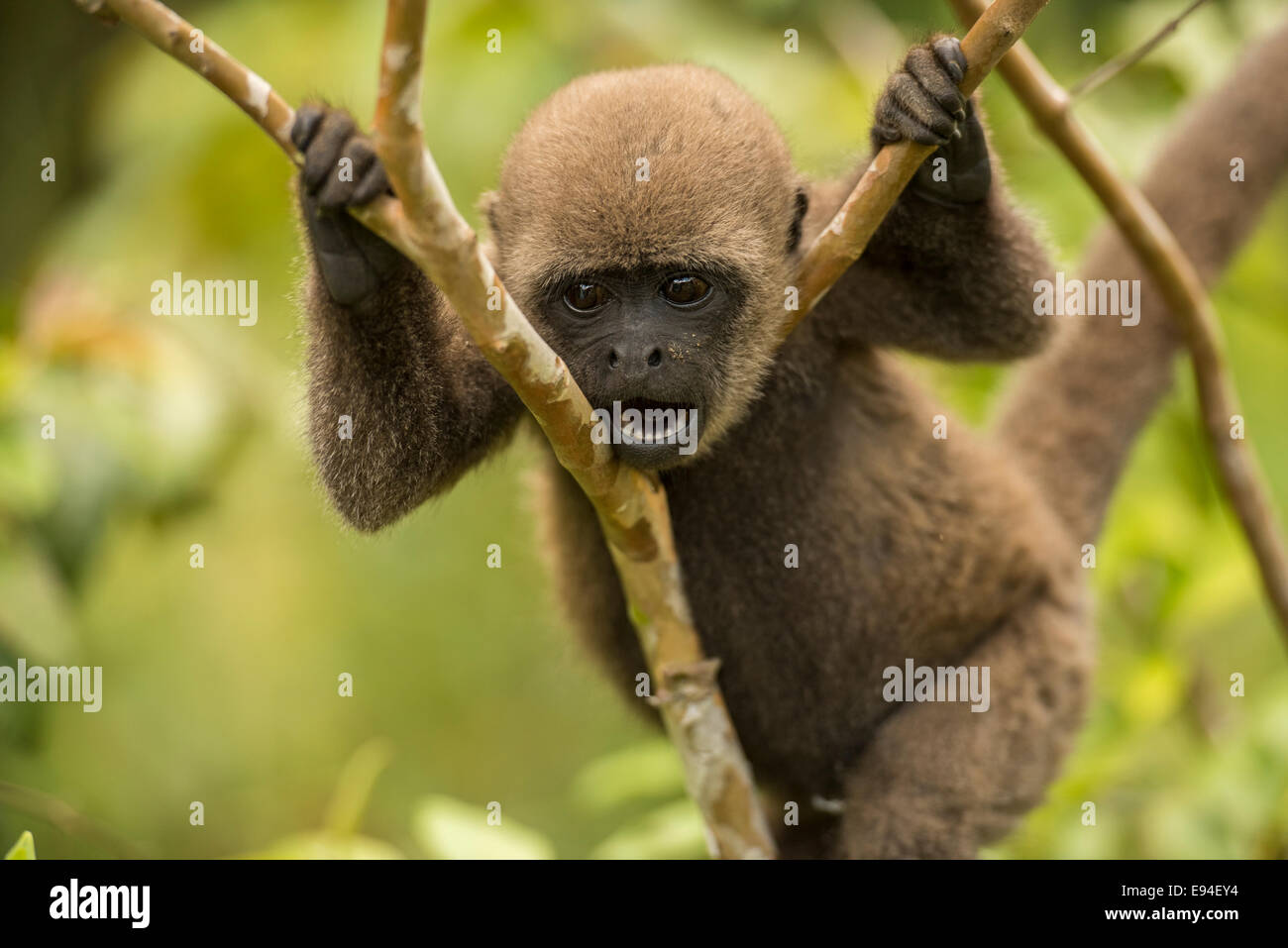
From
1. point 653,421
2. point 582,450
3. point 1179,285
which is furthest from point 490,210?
point 1179,285

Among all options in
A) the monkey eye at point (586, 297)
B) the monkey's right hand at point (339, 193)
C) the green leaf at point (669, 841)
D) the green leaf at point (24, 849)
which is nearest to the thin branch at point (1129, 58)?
the monkey eye at point (586, 297)

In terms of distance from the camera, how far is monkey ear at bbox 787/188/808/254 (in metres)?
4.32

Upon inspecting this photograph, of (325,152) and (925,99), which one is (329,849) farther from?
(925,99)

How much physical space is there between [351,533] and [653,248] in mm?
1293

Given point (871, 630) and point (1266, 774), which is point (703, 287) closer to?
point (871, 630)

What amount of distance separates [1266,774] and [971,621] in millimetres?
1272

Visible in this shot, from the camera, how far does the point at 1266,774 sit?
5.01 m

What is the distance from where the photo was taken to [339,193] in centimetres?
294

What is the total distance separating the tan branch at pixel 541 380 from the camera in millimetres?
2658

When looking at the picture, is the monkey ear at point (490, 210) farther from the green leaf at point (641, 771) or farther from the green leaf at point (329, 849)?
the green leaf at point (641, 771)

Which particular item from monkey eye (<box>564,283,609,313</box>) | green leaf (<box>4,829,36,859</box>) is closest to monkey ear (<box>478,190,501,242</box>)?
monkey eye (<box>564,283,609,313</box>)

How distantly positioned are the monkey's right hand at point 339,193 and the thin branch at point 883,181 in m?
1.13

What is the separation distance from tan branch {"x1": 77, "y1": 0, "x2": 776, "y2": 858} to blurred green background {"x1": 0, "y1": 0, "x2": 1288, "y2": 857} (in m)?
0.87

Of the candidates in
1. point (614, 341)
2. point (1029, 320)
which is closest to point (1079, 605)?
point (1029, 320)
